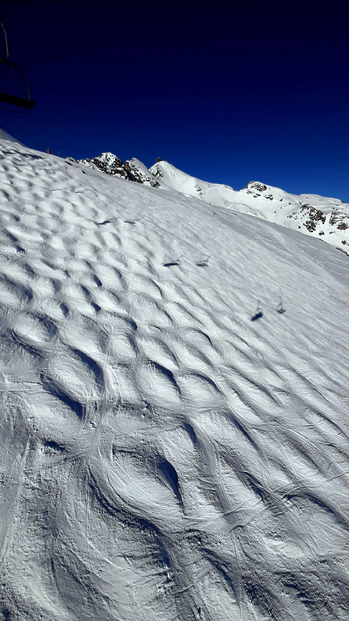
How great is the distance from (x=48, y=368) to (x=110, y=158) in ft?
280

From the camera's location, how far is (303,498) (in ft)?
4.54

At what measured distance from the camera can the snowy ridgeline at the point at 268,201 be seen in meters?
85.0

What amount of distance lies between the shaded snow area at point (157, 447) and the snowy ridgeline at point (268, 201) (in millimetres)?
82060

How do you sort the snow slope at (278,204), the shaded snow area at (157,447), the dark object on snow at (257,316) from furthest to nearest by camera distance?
the snow slope at (278,204) < the dark object on snow at (257,316) < the shaded snow area at (157,447)

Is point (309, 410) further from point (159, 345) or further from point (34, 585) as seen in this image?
point (34, 585)

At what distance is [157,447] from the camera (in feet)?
4.62

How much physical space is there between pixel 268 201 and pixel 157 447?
388 ft

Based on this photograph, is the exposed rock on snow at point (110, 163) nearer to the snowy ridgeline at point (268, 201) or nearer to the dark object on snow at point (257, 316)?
the snowy ridgeline at point (268, 201)

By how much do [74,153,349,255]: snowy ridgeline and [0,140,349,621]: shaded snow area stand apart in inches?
3231

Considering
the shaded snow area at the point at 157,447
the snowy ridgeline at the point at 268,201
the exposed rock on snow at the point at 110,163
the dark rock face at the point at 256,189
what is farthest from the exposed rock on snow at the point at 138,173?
the shaded snow area at the point at 157,447

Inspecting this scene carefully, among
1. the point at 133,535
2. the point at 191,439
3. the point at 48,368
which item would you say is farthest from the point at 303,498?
the point at 48,368

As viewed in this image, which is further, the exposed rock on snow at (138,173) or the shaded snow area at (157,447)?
the exposed rock on snow at (138,173)

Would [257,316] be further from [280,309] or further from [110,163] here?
[110,163]

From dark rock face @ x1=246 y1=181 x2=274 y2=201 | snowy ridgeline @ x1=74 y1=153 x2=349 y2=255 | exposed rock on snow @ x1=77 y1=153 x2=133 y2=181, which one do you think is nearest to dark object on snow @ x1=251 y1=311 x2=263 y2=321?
exposed rock on snow @ x1=77 y1=153 x2=133 y2=181
